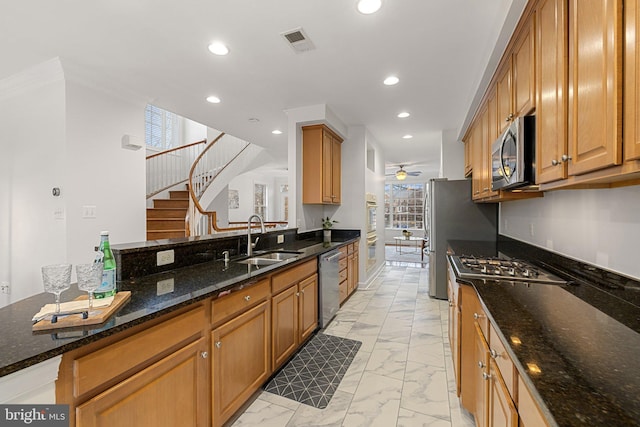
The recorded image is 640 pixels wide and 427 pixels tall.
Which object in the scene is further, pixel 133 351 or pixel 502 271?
pixel 502 271

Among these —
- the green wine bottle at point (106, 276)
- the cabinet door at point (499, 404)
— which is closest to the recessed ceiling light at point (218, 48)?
the green wine bottle at point (106, 276)

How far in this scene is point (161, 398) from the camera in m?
1.25

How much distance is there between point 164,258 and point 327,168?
277 cm

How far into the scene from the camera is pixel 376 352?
2701 mm

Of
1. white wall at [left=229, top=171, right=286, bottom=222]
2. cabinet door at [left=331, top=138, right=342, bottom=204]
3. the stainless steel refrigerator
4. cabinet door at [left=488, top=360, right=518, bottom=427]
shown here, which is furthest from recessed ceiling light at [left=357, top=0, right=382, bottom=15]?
white wall at [left=229, top=171, right=286, bottom=222]

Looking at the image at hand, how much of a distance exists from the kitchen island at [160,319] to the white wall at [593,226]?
1.92 metres

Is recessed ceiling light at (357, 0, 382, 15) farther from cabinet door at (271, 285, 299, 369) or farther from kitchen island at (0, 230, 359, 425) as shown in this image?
cabinet door at (271, 285, 299, 369)

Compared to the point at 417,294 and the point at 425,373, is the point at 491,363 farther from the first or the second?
the point at 417,294

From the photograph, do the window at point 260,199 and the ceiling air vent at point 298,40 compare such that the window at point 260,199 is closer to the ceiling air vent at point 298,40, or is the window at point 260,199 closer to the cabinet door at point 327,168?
the cabinet door at point 327,168

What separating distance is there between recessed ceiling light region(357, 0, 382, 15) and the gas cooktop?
1878 mm

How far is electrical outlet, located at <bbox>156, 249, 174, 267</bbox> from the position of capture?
Answer: 1938 millimetres

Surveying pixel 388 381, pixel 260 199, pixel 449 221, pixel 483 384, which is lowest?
pixel 388 381

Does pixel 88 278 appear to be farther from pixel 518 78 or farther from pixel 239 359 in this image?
pixel 518 78

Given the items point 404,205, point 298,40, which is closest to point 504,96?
point 298,40
